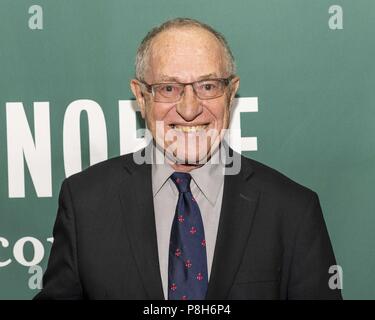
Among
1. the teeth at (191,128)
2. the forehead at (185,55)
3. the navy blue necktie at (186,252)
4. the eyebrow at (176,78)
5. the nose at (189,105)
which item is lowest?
the navy blue necktie at (186,252)

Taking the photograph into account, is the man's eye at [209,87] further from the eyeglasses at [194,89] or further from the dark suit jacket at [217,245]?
the dark suit jacket at [217,245]

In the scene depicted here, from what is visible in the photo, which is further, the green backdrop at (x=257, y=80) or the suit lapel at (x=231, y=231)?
the green backdrop at (x=257, y=80)

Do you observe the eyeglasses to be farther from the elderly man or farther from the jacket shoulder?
the jacket shoulder

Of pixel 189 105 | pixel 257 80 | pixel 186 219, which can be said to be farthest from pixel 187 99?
pixel 257 80

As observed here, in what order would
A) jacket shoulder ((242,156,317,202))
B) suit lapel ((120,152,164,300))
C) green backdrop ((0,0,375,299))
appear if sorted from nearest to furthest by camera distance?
suit lapel ((120,152,164,300)) → jacket shoulder ((242,156,317,202)) → green backdrop ((0,0,375,299))

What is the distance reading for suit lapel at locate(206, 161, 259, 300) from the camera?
1.59 meters

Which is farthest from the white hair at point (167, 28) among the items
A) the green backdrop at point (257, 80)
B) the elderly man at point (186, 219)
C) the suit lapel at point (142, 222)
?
the green backdrop at point (257, 80)

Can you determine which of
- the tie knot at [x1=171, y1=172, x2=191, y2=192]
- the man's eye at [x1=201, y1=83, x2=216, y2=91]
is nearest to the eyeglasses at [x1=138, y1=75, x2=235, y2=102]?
the man's eye at [x1=201, y1=83, x2=216, y2=91]

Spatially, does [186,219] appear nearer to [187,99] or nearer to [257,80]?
[187,99]

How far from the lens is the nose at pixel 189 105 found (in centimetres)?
162

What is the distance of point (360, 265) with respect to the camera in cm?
211

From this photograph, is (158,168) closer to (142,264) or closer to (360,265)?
(142,264)

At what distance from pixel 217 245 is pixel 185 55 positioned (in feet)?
1.57
